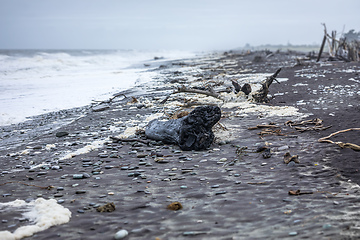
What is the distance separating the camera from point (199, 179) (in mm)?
4312

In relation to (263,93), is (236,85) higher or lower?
higher

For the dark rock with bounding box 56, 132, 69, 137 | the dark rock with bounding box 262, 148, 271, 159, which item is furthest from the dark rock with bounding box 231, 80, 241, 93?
the dark rock with bounding box 56, 132, 69, 137

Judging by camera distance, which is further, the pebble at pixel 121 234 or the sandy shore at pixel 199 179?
the sandy shore at pixel 199 179

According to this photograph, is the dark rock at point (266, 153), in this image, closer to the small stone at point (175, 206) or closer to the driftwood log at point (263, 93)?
the small stone at point (175, 206)

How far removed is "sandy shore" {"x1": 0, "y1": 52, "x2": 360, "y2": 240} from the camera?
9.73ft

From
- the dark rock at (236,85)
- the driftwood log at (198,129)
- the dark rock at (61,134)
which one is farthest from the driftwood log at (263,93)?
the dark rock at (61,134)

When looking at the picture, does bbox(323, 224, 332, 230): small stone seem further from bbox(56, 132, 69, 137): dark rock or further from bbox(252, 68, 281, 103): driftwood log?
bbox(252, 68, 281, 103): driftwood log

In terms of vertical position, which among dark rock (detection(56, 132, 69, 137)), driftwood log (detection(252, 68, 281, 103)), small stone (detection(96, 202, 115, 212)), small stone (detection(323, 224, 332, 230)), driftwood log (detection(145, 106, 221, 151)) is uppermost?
driftwood log (detection(252, 68, 281, 103))

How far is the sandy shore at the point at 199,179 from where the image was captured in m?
2.97

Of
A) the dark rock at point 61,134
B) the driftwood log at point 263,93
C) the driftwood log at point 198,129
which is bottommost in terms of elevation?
the dark rock at point 61,134

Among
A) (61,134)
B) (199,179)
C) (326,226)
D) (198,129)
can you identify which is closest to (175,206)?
(199,179)

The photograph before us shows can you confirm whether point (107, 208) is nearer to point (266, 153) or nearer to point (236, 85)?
point (266, 153)

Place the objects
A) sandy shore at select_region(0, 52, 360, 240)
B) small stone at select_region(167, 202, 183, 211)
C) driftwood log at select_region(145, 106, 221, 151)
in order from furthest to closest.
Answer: driftwood log at select_region(145, 106, 221, 151) → small stone at select_region(167, 202, 183, 211) → sandy shore at select_region(0, 52, 360, 240)

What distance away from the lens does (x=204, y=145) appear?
18.6 ft
